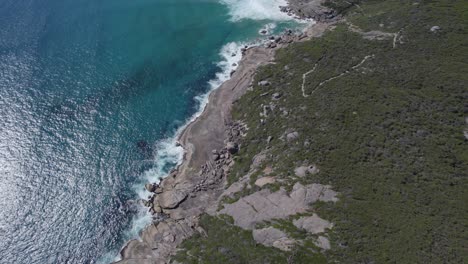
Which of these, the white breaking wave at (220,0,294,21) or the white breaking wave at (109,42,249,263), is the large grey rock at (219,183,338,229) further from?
the white breaking wave at (220,0,294,21)

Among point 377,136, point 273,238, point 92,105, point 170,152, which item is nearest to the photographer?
point 273,238

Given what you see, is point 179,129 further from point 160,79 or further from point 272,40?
point 272,40

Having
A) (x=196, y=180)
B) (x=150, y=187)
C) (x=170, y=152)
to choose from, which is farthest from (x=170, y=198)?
(x=170, y=152)

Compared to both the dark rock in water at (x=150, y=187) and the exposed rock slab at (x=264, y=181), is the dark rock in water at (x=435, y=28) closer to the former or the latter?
the exposed rock slab at (x=264, y=181)

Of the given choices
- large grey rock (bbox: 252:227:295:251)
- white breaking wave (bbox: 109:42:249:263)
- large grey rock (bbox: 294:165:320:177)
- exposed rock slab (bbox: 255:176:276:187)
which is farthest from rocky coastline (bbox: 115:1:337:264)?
large grey rock (bbox: 294:165:320:177)

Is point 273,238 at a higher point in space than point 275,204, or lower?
lower

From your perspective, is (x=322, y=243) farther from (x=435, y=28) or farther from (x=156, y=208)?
(x=435, y=28)

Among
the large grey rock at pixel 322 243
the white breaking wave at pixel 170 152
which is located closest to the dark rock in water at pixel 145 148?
the white breaking wave at pixel 170 152
